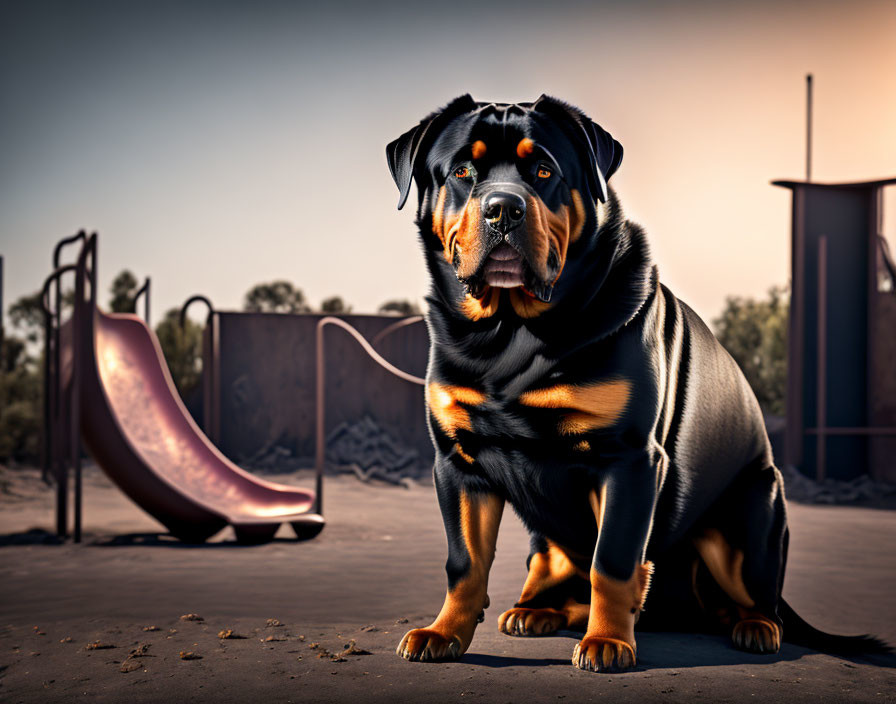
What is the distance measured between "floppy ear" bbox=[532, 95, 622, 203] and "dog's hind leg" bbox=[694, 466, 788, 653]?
1260mm

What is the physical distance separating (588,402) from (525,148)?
2.63ft

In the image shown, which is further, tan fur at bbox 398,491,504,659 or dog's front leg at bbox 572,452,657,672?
tan fur at bbox 398,491,504,659

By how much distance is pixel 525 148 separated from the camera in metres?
2.94

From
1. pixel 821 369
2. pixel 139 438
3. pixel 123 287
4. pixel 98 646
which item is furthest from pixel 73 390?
pixel 123 287

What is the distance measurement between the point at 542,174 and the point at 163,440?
18.1ft

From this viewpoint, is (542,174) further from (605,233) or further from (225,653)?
(225,653)

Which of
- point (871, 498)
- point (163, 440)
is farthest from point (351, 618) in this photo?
point (871, 498)

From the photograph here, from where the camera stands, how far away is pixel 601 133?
3.08 meters

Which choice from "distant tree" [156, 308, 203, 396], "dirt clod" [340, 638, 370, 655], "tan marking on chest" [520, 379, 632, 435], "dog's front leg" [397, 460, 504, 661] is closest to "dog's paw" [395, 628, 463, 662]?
"dog's front leg" [397, 460, 504, 661]

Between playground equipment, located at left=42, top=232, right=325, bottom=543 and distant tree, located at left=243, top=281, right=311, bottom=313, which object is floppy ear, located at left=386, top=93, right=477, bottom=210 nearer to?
playground equipment, located at left=42, top=232, right=325, bottom=543

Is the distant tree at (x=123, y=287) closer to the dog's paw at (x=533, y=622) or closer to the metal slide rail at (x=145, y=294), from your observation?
the metal slide rail at (x=145, y=294)

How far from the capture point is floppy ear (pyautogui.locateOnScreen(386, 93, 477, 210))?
10.3ft

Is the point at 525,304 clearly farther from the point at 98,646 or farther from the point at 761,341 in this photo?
the point at 761,341

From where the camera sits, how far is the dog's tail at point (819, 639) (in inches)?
139
